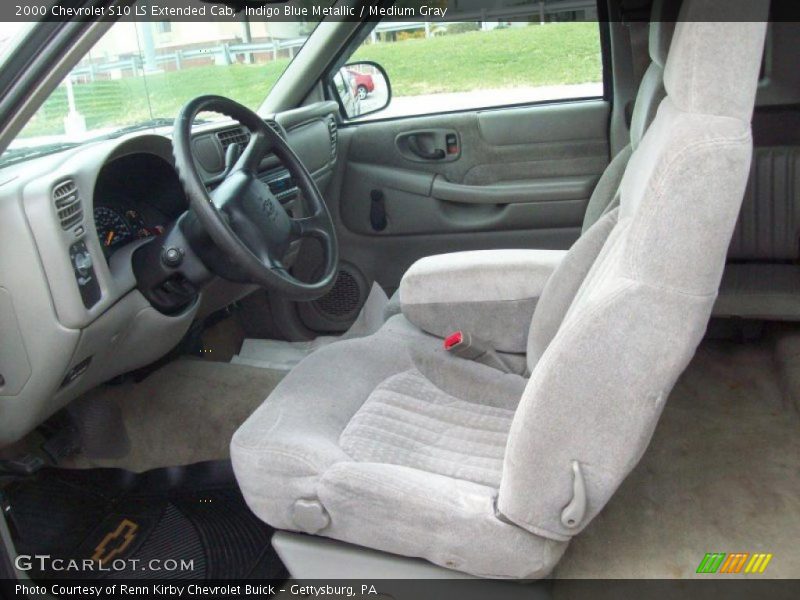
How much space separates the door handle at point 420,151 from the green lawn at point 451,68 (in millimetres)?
172

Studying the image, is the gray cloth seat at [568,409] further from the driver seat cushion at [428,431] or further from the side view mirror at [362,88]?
the side view mirror at [362,88]

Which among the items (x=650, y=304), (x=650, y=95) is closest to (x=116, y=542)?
(x=650, y=304)

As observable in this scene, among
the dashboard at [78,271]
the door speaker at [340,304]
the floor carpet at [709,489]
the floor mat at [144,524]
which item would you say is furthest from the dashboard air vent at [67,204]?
the door speaker at [340,304]

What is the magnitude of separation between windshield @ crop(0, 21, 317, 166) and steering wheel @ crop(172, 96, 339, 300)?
28 centimetres

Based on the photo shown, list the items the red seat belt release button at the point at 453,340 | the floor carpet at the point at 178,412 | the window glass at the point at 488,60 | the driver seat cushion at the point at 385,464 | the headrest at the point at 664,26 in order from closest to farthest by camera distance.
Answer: the driver seat cushion at the point at 385,464
the headrest at the point at 664,26
the red seat belt release button at the point at 453,340
the floor carpet at the point at 178,412
the window glass at the point at 488,60

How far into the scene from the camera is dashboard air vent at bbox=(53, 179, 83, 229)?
5.01ft

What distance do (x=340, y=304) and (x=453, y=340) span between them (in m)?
1.28

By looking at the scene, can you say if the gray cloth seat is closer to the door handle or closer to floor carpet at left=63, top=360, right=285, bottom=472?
floor carpet at left=63, top=360, right=285, bottom=472

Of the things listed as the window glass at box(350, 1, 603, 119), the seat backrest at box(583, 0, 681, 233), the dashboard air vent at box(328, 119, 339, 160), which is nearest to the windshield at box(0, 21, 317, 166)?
the dashboard air vent at box(328, 119, 339, 160)

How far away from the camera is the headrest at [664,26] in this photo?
4.40 ft

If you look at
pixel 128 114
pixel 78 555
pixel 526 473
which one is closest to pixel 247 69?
pixel 128 114

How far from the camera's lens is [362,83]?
2.99 metres

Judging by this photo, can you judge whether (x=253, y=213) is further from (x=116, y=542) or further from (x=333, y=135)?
(x=333, y=135)

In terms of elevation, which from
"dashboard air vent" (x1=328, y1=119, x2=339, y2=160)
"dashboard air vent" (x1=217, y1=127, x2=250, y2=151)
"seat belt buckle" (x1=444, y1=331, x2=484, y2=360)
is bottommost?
"seat belt buckle" (x1=444, y1=331, x2=484, y2=360)
